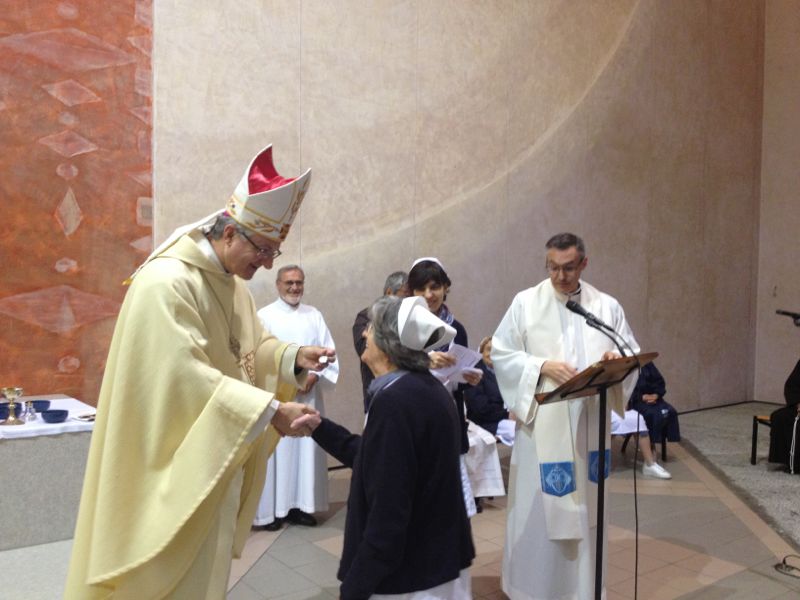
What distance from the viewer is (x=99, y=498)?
2473 millimetres

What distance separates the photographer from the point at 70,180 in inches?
223

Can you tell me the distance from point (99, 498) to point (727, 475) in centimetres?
628

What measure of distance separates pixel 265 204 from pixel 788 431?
20.6 ft

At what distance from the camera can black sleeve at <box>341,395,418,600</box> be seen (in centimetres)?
241

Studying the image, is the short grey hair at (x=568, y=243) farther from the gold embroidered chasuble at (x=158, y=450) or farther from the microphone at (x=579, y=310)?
the gold embroidered chasuble at (x=158, y=450)

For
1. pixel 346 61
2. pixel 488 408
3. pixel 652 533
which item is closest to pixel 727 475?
pixel 652 533

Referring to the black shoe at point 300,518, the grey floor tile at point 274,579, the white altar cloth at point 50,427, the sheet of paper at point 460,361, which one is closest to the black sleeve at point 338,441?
the sheet of paper at point 460,361

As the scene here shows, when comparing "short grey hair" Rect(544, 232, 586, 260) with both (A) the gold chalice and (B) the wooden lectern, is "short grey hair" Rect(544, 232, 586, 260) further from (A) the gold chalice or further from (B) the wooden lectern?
(A) the gold chalice

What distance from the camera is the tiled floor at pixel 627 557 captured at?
448 cm

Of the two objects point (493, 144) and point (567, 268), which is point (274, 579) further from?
point (493, 144)

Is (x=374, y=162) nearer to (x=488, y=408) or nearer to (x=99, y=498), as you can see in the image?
(x=488, y=408)

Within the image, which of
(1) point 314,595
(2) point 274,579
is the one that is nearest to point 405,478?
(1) point 314,595

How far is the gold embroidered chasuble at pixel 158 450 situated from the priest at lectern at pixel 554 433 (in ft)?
6.21

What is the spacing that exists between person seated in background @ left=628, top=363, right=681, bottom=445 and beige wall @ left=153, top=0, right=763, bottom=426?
167cm
